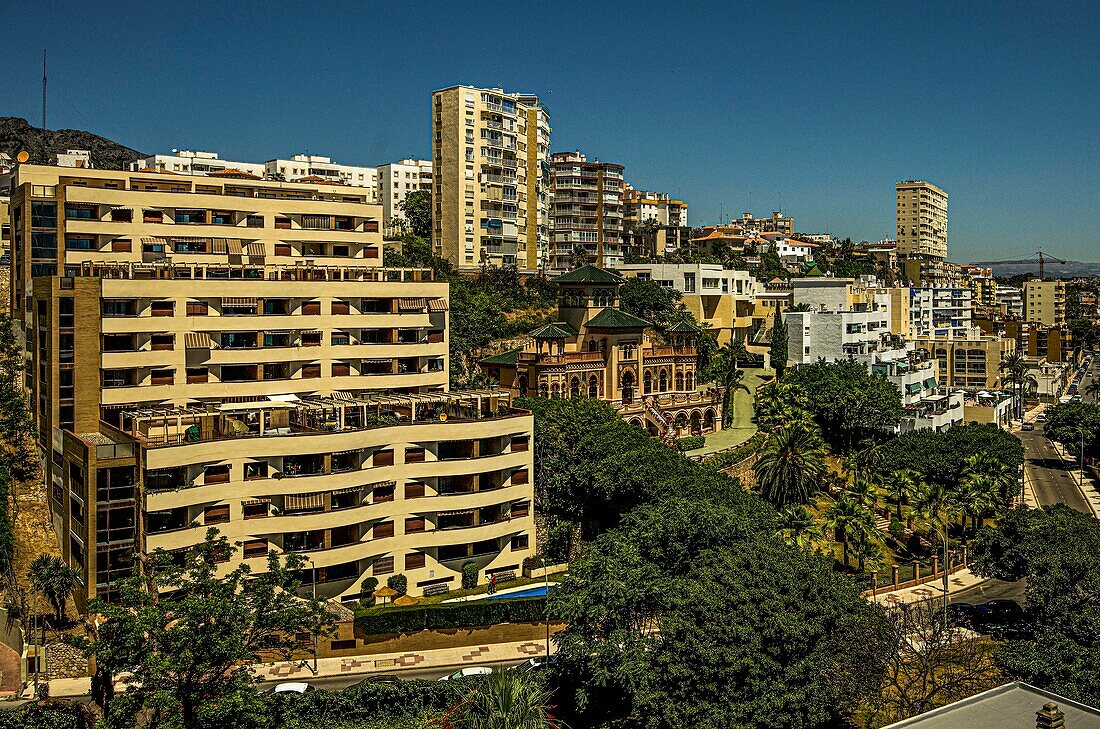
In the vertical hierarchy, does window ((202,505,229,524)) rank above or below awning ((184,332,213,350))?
below

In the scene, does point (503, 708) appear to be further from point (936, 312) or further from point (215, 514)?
point (936, 312)

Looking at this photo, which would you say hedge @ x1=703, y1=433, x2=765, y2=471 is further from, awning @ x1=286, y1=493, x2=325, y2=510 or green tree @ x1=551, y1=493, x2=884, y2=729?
awning @ x1=286, y1=493, x2=325, y2=510

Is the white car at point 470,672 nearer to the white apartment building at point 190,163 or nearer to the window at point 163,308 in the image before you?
the window at point 163,308

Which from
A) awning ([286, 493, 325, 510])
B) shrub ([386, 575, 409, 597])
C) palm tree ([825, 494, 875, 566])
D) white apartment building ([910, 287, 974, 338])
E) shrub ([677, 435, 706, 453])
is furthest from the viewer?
white apartment building ([910, 287, 974, 338])

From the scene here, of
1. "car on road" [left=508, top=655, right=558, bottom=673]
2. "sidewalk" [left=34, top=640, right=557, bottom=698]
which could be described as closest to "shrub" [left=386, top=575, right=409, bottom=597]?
"sidewalk" [left=34, top=640, right=557, bottom=698]

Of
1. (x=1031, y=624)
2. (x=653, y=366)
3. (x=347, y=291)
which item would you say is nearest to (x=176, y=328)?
(x=347, y=291)

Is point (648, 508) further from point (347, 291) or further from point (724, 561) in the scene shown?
A: point (347, 291)

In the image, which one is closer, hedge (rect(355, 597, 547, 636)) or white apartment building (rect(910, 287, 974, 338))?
hedge (rect(355, 597, 547, 636))
